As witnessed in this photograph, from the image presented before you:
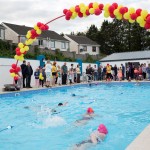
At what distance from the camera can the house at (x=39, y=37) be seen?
42.2 metres

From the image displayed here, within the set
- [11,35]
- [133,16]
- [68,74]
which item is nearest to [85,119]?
[133,16]

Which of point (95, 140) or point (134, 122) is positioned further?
point (134, 122)

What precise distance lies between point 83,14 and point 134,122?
396 centimetres

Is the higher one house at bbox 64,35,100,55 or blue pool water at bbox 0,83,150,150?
house at bbox 64,35,100,55

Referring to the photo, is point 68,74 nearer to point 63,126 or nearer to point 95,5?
point 95,5

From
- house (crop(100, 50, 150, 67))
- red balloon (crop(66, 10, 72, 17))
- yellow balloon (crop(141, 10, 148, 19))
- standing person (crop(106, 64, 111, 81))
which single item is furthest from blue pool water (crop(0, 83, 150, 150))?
house (crop(100, 50, 150, 67))

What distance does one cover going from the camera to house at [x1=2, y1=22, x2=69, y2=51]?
42188 mm

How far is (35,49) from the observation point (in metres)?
30.6

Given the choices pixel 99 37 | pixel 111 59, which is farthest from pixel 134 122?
pixel 99 37

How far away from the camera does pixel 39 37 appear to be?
44625 millimetres

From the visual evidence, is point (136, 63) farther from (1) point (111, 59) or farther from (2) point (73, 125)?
(2) point (73, 125)

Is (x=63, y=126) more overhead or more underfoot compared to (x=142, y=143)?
more underfoot

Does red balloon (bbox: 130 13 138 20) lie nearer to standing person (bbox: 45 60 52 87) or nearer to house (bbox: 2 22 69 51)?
standing person (bbox: 45 60 52 87)

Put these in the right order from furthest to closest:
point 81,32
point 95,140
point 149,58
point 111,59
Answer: point 81,32 → point 111,59 → point 149,58 → point 95,140
